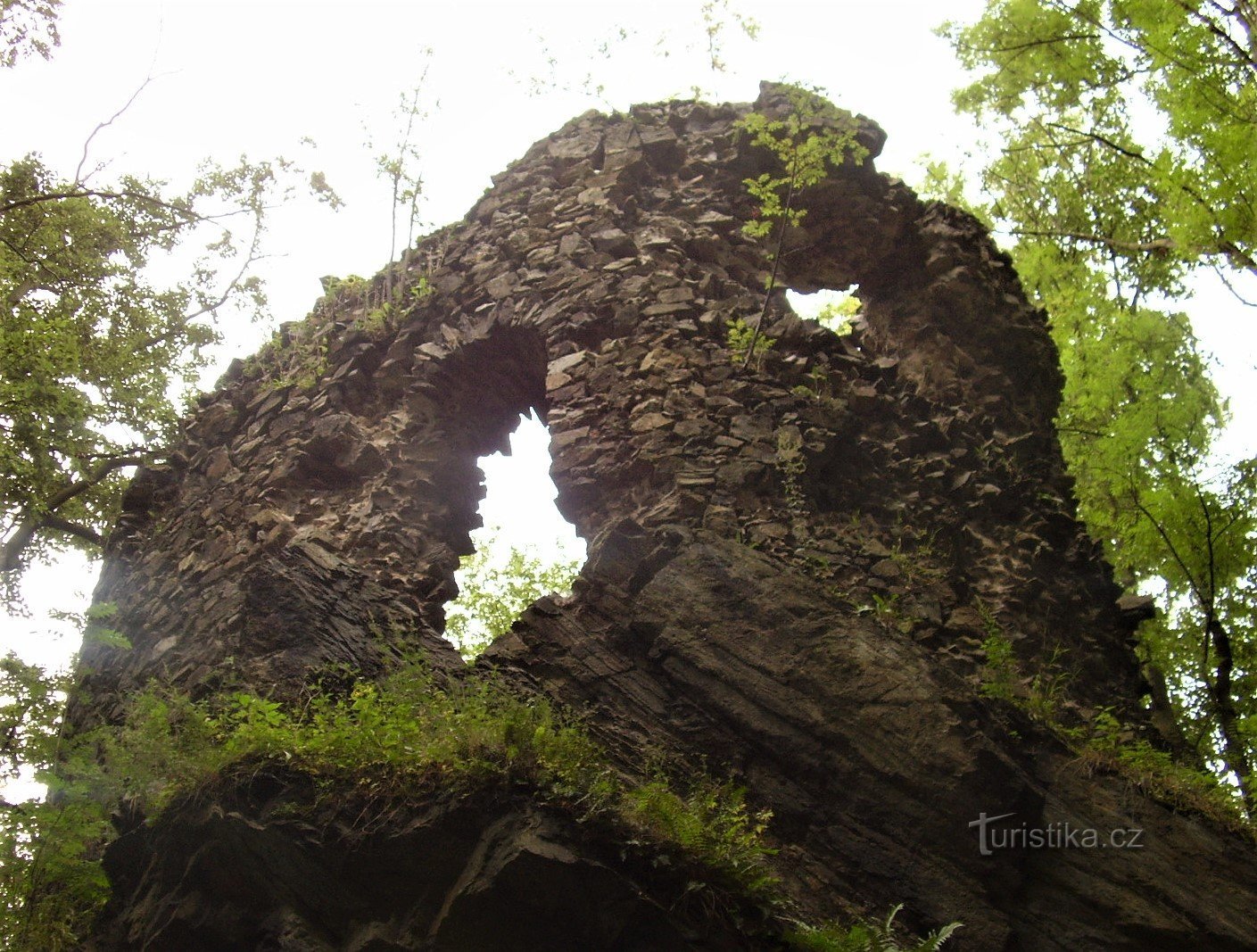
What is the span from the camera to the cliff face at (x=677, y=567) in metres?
5.30

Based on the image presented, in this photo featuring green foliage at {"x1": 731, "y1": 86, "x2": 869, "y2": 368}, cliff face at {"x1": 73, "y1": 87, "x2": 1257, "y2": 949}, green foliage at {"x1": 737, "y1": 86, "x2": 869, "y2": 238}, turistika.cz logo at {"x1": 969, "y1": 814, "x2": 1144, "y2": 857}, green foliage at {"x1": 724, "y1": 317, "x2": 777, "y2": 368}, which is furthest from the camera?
green foliage at {"x1": 737, "y1": 86, "x2": 869, "y2": 238}

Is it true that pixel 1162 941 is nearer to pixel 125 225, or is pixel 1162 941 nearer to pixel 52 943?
pixel 52 943

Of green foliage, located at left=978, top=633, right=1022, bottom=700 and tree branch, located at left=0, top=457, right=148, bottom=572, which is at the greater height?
tree branch, located at left=0, top=457, right=148, bottom=572

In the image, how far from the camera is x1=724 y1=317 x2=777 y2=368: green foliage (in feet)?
26.5

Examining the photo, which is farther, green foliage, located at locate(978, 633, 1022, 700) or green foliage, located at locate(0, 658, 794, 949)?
green foliage, located at locate(978, 633, 1022, 700)

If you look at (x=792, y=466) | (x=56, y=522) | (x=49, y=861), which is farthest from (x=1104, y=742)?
(x=56, y=522)

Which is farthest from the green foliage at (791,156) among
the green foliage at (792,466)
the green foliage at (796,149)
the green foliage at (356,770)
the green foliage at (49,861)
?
the green foliage at (49,861)

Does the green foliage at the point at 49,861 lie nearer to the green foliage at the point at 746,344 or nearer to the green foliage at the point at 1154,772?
the green foliage at the point at 746,344

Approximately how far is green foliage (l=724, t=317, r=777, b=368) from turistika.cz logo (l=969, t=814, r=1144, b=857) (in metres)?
3.68

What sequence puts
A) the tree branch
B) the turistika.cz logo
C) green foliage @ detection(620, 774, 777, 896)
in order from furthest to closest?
1. the tree branch
2. the turistika.cz logo
3. green foliage @ detection(620, 774, 777, 896)

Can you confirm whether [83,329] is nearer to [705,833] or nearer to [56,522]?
[56,522]

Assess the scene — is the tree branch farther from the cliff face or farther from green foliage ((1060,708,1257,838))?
green foliage ((1060,708,1257,838))

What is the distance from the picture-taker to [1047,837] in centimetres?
584

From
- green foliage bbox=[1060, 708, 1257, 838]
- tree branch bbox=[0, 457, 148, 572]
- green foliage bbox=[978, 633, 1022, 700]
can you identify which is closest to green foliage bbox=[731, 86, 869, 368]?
green foliage bbox=[978, 633, 1022, 700]
